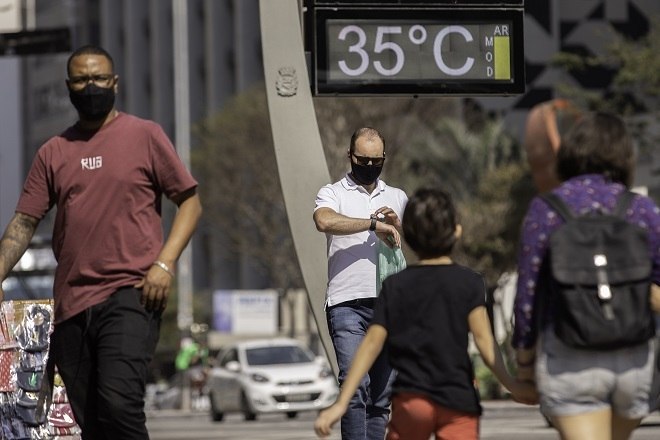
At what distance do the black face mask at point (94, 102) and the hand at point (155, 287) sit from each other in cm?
69

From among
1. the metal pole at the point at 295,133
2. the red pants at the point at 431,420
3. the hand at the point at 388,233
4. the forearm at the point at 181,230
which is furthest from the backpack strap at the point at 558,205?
the metal pole at the point at 295,133

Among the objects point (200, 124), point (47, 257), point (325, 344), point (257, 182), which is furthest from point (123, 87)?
point (325, 344)

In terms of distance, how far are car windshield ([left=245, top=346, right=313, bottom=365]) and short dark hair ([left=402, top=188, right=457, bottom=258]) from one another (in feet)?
84.0

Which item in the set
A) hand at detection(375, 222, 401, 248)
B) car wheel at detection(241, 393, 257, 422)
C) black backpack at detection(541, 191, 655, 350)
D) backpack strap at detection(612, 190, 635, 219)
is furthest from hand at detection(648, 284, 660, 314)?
car wheel at detection(241, 393, 257, 422)

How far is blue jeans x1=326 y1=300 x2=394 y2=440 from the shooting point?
955 centimetres

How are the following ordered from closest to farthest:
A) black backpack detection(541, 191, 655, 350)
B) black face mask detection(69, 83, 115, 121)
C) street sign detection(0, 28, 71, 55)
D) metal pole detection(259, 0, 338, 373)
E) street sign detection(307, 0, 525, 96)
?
black backpack detection(541, 191, 655, 350) < black face mask detection(69, 83, 115, 121) < metal pole detection(259, 0, 338, 373) < street sign detection(307, 0, 525, 96) < street sign detection(0, 28, 71, 55)

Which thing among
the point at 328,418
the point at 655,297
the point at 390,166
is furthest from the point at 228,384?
the point at 655,297

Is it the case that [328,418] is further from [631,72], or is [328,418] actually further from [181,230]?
[631,72]

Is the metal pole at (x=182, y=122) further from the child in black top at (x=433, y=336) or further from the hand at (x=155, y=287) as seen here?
the child in black top at (x=433, y=336)

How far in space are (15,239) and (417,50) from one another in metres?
4.58

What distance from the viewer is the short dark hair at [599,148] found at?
6.34 meters

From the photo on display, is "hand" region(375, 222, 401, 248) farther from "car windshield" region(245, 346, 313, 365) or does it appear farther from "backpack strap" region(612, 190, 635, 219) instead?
"car windshield" region(245, 346, 313, 365)

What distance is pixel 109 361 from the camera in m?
7.52

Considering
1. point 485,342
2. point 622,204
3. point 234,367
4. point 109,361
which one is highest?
point 622,204
